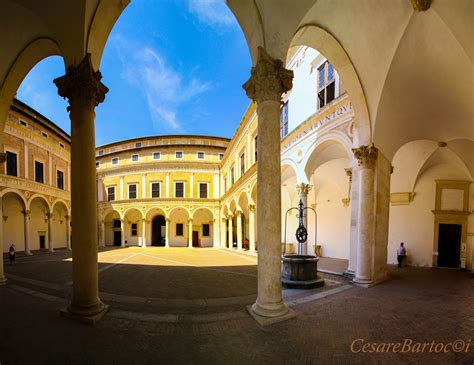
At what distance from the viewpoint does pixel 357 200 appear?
859cm

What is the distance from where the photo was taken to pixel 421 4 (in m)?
5.51

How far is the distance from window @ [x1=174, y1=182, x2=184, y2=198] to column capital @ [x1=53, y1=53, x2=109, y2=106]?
81.4 ft

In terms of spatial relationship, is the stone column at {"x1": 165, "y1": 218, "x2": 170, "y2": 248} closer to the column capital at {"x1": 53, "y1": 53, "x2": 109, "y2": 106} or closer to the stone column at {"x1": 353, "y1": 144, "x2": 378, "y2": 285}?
the stone column at {"x1": 353, "y1": 144, "x2": 378, "y2": 285}

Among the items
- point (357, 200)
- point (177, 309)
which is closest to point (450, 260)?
point (357, 200)

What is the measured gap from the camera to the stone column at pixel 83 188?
4785mm

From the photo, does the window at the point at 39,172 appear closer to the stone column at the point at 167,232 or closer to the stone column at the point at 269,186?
the stone column at the point at 167,232

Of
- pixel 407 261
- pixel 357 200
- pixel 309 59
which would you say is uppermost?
pixel 309 59

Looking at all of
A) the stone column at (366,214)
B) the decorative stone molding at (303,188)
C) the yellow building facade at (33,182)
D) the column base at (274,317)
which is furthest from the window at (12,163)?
the stone column at (366,214)

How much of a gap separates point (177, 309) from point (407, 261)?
44.0 ft

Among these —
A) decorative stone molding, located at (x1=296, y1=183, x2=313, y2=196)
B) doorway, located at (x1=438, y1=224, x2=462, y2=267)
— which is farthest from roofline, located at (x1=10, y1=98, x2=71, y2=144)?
doorway, located at (x1=438, y1=224, x2=462, y2=267)

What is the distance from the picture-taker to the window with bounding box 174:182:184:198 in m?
29.4

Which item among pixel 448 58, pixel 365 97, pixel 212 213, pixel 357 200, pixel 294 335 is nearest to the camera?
pixel 294 335

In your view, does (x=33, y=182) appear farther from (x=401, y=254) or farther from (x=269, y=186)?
(x=401, y=254)

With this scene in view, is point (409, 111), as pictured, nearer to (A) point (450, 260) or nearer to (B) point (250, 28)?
(B) point (250, 28)
